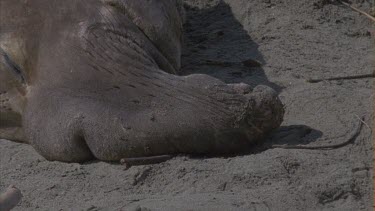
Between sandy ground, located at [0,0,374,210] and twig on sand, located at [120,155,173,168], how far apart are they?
0.03m

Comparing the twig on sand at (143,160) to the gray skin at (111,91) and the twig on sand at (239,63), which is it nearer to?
the gray skin at (111,91)

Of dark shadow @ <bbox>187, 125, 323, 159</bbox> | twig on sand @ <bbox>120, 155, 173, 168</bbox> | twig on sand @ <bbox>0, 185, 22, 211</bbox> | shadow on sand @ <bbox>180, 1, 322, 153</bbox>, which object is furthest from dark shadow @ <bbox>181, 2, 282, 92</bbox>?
twig on sand @ <bbox>0, 185, 22, 211</bbox>

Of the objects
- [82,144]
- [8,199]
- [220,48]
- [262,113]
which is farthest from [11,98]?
[8,199]

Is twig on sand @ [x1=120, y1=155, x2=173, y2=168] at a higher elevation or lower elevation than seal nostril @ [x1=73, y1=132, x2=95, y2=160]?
lower

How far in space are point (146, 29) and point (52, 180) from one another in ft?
2.47

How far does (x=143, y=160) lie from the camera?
11.4 ft

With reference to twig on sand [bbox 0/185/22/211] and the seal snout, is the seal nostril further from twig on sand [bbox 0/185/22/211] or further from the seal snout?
twig on sand [bbox 0/185/22/211]

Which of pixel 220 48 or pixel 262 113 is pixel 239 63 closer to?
pixel 220 48

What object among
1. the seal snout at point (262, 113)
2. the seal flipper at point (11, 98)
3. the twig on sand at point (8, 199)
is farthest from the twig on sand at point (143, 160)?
the twig on sand at point (8, 199)

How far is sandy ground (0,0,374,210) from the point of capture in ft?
10.2

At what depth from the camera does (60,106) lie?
3.66 meters

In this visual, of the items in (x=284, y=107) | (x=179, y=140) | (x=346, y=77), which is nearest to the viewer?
(x=179, y=140)

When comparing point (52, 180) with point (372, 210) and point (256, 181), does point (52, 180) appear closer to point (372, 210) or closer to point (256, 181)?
point (256, 181)

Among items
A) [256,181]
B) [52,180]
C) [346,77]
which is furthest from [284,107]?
[52,180]
